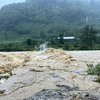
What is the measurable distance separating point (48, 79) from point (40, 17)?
38.3 metres

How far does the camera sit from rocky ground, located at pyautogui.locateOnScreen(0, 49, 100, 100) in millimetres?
4148

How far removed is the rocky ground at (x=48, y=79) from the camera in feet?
13.6

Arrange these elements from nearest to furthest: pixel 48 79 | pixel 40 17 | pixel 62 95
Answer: pixel 62 95 → pixel 48 79 → pixel 40 17

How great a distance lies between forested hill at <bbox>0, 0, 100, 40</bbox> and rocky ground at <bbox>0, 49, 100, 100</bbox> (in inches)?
1123

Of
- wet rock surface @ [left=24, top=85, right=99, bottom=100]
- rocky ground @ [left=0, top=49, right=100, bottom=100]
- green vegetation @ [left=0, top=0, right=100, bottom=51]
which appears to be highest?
green vegetation @ [left=0, top=0, right=100, bottom=51]

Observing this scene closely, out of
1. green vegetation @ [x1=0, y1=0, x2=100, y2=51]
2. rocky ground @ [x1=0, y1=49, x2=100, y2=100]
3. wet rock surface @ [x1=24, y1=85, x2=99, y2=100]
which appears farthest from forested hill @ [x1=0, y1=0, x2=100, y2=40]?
wet rock surface @ [x1=24, y1=85, x2=99, y2=100]

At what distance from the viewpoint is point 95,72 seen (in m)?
5.35

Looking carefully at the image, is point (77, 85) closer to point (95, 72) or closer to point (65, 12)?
point (95, 72)

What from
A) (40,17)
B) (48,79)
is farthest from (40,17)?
(48,79)

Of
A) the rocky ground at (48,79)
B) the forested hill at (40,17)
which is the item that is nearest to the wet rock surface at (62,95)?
the rocky ground at (48,79)

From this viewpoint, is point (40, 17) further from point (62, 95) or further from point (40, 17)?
point (62, 95)

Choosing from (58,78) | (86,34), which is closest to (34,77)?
(58,78)

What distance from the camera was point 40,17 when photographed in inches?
1694

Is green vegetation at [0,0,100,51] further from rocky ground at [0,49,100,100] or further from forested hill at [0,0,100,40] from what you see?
rocky ground at [0,49,100,100]
